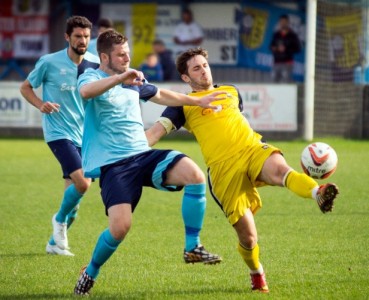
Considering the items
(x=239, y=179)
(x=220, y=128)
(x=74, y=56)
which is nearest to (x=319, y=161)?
(x=239, y=179)

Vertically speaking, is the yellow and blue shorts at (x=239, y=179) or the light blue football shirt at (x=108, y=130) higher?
the light blue football shirt at (x=108, y=130)

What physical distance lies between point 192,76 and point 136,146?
2.73 feet

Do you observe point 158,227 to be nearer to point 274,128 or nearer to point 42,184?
point 42,184

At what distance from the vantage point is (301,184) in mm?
6516

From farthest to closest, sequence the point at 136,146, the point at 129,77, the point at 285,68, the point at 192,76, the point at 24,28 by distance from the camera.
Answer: the point at 24,28 < the point at 285,68 < the point at 192,76 < the point at 136,146 < the point at 129,77

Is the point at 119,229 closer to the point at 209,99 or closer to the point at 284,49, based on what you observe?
the point at 209,99

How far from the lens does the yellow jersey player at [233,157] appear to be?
22.8 ft

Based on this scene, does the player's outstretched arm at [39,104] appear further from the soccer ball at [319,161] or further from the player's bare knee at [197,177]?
the soccer ball at [319,161]

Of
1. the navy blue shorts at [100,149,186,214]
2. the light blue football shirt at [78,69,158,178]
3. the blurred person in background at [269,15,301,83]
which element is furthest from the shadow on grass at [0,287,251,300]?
the blurred person in background at [269,15,301,83]

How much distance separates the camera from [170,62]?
24562 millimetres

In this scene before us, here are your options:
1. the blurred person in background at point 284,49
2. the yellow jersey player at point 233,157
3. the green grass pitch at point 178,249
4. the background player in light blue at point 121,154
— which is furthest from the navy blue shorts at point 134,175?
the blurred person in background at point 284,49

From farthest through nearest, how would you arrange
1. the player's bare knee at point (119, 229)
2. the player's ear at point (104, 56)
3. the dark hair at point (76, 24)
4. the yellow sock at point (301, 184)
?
the dark hair at point (76, 24), the player's ear at point (104, 56), the player's bare knee at point (119, 229), the yellow sock at point (301, 184)

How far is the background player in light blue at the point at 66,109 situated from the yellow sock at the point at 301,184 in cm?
292

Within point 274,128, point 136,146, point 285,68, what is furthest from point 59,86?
point 285,68
